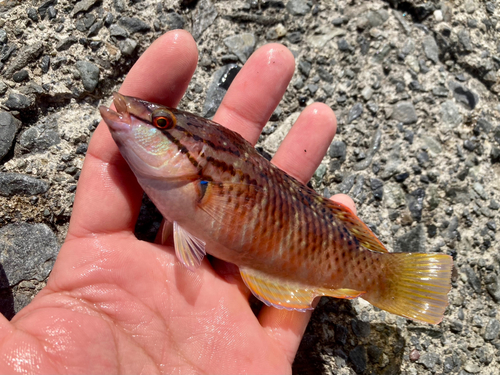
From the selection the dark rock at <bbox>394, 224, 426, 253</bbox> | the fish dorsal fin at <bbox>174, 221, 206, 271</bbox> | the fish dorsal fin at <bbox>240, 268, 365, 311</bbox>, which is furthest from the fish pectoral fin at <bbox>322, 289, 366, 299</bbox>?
the fish dorsal fin at <bbox>174, 221, 206, 271</bbox>

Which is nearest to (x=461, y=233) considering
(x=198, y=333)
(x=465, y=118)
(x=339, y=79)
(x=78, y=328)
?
(x=465, y=118)

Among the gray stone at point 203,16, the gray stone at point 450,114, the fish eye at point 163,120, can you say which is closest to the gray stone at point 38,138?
the fish eye at point 163,120

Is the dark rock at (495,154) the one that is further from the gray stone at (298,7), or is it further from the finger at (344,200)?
the gray stone at (298,7)

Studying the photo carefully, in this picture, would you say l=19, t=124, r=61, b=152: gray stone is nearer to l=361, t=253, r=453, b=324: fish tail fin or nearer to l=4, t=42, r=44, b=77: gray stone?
l=4, t=42, r=44, b=77: gray stone

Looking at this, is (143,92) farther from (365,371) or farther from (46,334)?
(365,371)

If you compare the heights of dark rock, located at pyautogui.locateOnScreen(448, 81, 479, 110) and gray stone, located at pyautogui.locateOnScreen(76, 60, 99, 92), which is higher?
dark rock, located at pyautogui.locateOnScreen(448, 81, 479, 110)

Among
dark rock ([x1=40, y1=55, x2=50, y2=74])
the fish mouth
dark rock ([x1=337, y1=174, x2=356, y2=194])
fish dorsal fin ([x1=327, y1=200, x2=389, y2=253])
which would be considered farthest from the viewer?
dark rock ([x1=337, y1=174, x2=356, y2=194])
